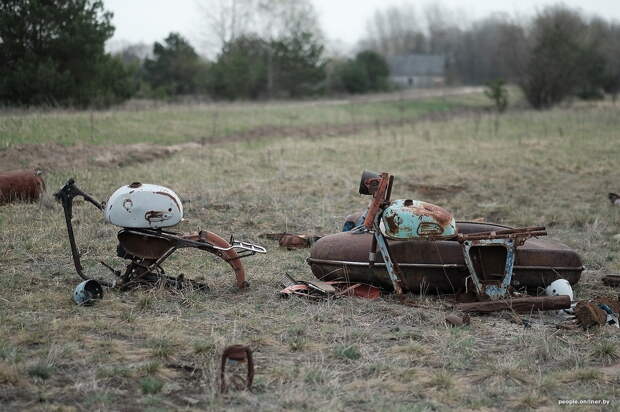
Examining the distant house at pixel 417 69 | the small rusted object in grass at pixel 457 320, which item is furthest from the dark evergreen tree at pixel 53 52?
the distant house at pixel 417 69

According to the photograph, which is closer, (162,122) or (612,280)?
(612,280)

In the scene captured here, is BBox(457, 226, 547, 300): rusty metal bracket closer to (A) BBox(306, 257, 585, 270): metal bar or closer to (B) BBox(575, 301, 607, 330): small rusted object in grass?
(A) BBox(306, 257, 585, 270): metal bar

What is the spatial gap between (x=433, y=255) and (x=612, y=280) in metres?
2.01

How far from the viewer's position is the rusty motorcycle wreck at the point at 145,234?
19.4 ft

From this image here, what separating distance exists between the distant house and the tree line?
2681cm

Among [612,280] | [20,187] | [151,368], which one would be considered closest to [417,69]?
[20,187]

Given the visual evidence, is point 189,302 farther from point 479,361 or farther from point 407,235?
point 479,361

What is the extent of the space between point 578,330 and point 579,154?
1321 cm

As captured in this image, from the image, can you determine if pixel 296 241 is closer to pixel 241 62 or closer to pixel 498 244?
pixel 498 244

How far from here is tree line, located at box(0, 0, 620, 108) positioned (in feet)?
79.7

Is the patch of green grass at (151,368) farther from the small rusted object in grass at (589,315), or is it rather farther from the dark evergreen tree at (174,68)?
the dark evergreen tree at (174,68)

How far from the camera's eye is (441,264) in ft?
20.4

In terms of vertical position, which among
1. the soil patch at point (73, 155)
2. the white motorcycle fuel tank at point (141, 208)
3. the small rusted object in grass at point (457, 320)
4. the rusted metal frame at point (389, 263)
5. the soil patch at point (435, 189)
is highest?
the white motorcycle fuel tank at point (141, 208)

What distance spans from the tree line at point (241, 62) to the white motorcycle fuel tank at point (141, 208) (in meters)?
18.9
